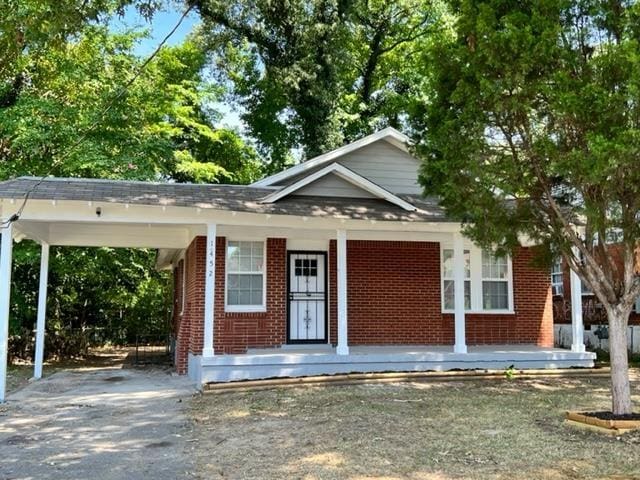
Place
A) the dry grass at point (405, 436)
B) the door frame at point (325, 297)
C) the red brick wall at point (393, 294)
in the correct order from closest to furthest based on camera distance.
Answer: the dry grass at point (405, 436)
the door frame at point (325, 297)
the red brick wall at point (393, 294)

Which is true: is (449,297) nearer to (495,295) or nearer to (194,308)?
(495,295)

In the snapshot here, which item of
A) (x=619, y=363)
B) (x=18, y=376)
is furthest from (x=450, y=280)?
(x=18, y=376)

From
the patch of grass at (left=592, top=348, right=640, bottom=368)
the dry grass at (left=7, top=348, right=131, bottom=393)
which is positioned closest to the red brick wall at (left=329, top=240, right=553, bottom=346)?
the patch of grass at (left=592, top=348, right=640, bottom=368)

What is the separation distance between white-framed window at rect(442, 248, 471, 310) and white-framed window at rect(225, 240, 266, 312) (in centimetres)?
422

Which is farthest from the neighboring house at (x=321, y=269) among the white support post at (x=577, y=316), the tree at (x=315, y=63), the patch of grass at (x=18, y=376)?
the tree at (x=315, y=63)

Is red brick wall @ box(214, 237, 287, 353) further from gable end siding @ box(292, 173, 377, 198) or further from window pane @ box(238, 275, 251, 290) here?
gable end siding @ box(292, 173, 377, 198)

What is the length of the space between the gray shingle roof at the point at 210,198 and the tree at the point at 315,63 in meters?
11.1

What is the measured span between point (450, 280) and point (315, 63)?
496 inches

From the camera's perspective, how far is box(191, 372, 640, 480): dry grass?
5.44 metres

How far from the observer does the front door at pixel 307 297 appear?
12992mm

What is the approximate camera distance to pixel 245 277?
12641 millimetres

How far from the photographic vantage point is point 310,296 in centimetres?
A: 1316

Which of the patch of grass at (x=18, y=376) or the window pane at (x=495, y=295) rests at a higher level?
the window pane at (x=495, y=295)

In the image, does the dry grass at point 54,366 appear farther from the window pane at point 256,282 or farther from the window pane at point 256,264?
the window pane at point 256,264
